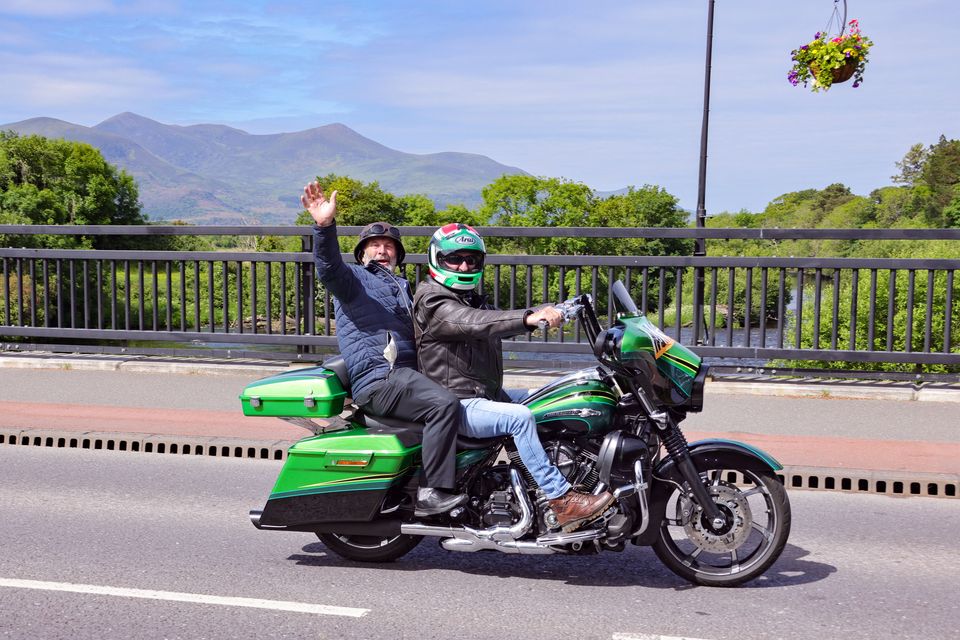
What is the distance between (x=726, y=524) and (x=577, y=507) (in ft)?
2.39

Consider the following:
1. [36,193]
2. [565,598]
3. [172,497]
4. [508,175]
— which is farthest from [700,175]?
[508,175]

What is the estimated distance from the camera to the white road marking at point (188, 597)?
4777mm

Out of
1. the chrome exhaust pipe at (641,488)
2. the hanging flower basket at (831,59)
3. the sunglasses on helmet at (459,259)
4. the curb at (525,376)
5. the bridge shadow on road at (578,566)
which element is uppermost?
the hanging flower basket at (831,59)

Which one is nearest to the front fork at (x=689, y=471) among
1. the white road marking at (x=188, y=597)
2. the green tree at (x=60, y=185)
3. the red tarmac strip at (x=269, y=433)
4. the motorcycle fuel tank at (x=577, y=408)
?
the motorcycle fuel tank at (x=577, y=408)

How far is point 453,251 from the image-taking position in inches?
203

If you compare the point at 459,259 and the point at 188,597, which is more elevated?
the point at 459,259

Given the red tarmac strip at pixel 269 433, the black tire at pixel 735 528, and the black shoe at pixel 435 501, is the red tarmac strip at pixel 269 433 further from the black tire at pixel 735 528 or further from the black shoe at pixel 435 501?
the black shoe at pixel 435 501

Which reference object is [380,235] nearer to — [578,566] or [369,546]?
[369,546]

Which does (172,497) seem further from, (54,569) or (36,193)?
(36,193)

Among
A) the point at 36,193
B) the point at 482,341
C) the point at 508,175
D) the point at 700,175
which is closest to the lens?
the point at 482,341

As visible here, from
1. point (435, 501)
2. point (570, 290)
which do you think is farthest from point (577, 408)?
point (570, 290)

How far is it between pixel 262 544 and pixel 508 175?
110m

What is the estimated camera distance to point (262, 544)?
595 cm

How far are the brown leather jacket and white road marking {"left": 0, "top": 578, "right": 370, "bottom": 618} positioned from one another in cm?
118
